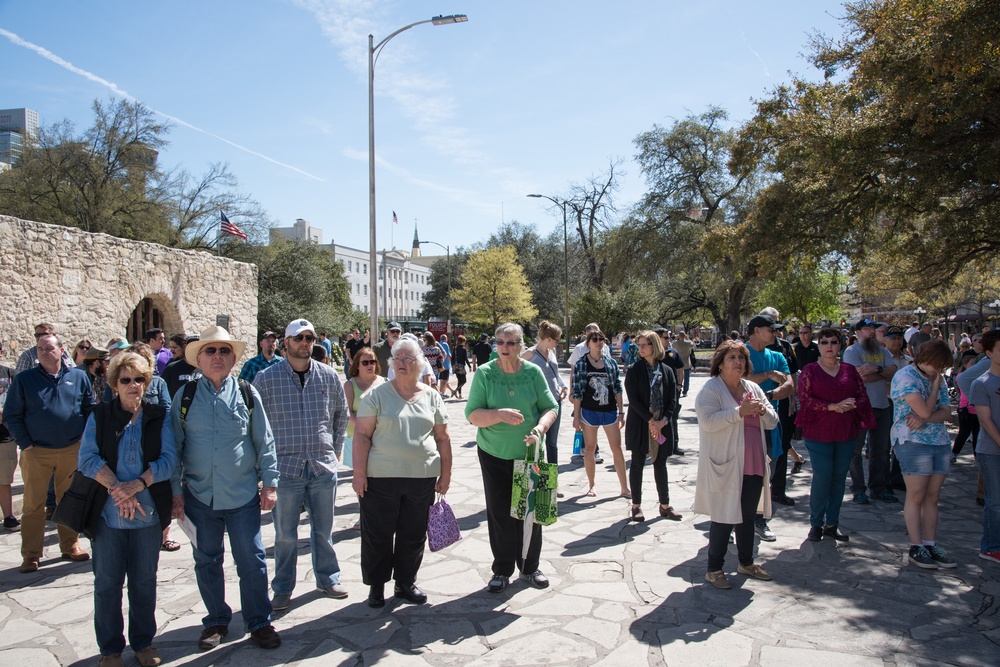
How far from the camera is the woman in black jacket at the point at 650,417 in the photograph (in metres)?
6.45

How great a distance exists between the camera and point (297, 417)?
15.1 feet

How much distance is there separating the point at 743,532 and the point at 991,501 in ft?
6.82

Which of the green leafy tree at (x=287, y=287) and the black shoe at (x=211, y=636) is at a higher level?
the green leafy tree at (x=287, y=287)

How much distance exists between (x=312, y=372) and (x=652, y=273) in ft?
101

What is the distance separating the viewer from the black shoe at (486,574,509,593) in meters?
4.75

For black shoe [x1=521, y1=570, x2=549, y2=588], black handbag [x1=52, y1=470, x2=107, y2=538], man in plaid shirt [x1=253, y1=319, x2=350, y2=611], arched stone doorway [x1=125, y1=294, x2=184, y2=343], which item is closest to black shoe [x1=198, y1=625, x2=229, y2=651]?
man in plaid shirt [x1=253, y1=319, x2=350, y2=611]

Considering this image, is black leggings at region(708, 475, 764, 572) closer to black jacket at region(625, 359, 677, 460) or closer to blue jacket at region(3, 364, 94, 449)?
black jacket at region(625, 359, 677, 460)

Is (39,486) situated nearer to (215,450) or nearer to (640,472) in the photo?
(215,450)

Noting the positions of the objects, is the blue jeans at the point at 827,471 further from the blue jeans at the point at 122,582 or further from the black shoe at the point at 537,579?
the blue jeans at the point at 122,582

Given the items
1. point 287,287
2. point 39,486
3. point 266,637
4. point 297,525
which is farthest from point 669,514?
point 287,287

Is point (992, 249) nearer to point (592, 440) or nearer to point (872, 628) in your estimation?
point (592, 440)

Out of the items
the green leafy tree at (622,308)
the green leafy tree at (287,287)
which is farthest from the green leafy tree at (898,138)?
the green leafy tree at (287,287)

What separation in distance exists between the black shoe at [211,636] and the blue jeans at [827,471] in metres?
4.64

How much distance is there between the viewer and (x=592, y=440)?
7477 millimetres
